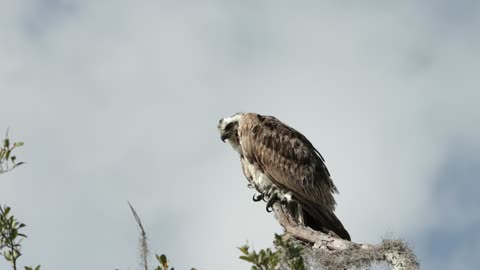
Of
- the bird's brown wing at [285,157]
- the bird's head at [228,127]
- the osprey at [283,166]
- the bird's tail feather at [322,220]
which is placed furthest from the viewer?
the bird's head at [228,127]

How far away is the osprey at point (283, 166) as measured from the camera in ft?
35.2

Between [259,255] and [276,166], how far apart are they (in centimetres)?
755

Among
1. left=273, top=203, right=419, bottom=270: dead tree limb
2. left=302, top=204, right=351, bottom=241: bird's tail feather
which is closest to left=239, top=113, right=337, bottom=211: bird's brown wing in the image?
left=302, top=204, right=351, bottom=241: bird's tail feather

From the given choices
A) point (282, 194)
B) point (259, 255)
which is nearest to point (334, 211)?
point (282, 194)

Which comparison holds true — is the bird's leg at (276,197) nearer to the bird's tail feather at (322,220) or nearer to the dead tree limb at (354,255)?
the bird's tail feather at (322,220)

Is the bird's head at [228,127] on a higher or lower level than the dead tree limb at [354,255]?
higher

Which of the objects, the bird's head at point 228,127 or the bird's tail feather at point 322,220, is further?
the bird's head at point 228,127

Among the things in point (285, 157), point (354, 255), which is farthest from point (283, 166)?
point (354, 255)

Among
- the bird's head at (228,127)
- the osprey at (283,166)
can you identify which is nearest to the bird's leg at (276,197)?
the osprey at (283,166)

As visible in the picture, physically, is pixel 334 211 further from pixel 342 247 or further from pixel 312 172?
pixel 342 247

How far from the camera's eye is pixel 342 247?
29.6 feet

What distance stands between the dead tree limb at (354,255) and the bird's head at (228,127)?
2.75 metres

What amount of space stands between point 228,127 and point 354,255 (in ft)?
11.0

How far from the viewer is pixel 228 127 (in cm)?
1169
